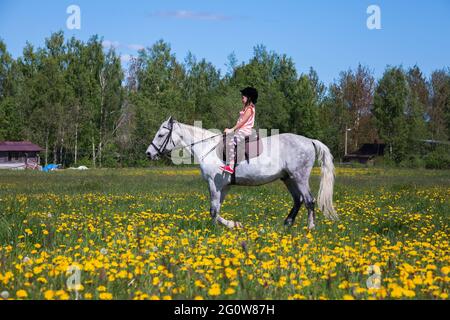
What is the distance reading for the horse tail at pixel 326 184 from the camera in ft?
39.2

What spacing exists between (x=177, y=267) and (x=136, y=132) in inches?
2832

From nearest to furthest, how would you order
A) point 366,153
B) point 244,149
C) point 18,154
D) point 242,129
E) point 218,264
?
1. point 218,264
2. point 242,129
3. point 244,149
4. point 18,154
5. point 366,153

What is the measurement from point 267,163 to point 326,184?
58.2 inches

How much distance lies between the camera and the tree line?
7569 cm

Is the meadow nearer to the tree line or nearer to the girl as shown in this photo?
the girl

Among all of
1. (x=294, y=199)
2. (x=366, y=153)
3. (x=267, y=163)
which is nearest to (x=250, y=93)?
(x=267, y=163)

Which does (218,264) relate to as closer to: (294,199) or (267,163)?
(267,163)

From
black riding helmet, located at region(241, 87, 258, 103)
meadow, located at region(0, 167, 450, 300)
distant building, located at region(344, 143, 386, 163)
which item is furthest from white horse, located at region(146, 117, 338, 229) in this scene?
distant building, located at region(344, 143, 386, 163)

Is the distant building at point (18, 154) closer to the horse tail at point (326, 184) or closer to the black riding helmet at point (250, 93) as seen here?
the horse tail at point (326, 184)

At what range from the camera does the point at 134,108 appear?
7744 centimetres

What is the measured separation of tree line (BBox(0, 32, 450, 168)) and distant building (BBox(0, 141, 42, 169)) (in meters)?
2.04

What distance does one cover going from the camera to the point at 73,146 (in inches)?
3095

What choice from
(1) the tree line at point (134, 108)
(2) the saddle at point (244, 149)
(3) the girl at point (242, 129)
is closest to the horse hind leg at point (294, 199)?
(2) the saddle at point (244, 149)

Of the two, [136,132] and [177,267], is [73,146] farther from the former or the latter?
[177,267]
